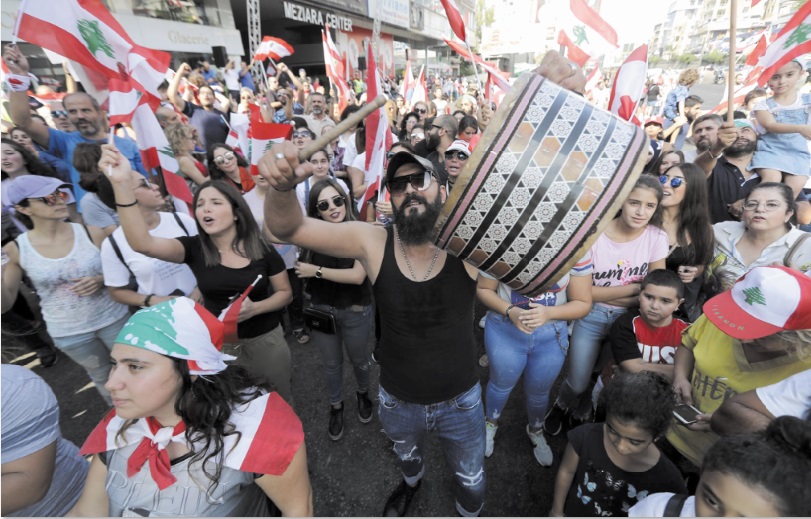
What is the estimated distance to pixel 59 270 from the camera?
2617mm

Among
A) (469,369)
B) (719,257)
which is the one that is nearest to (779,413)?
(469,369)

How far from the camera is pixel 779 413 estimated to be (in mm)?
1344

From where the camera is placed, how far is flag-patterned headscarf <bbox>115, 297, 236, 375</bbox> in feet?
4.57

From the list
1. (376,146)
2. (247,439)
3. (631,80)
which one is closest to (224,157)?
(376,146)

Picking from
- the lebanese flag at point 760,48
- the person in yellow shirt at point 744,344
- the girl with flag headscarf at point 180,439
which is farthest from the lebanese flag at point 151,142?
the lebanese flag at point 760,48

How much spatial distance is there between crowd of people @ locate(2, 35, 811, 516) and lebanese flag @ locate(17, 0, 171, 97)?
0.81 metres

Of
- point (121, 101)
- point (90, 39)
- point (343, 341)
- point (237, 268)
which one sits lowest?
point (343, 341)

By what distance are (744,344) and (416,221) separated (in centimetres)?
163

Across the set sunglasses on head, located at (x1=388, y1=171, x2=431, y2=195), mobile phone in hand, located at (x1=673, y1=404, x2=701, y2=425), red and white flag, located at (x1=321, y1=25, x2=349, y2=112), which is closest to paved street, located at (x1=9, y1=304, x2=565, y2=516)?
mobile phone in hand, located at (x1=673, y1=404, x2=701, y2=425)

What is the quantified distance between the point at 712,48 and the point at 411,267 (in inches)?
2851

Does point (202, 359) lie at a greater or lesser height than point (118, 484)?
greater

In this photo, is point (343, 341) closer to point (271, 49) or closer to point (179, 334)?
point (179, 334)

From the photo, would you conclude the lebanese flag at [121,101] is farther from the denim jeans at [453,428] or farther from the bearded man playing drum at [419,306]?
the denim jeans at [453,428]

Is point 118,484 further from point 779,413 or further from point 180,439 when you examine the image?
point 779,413
